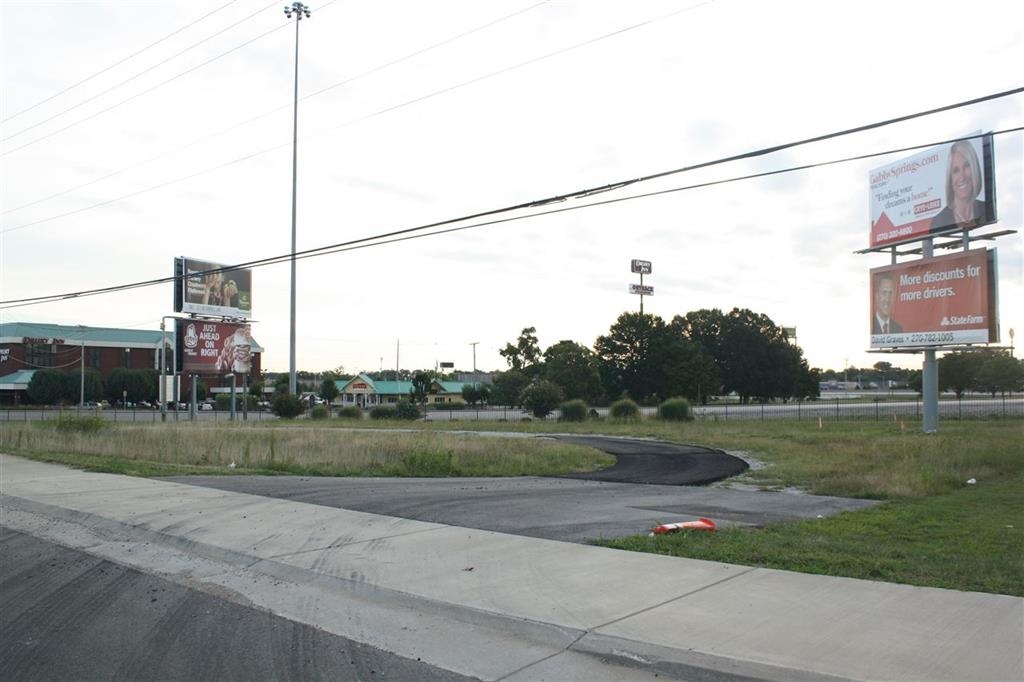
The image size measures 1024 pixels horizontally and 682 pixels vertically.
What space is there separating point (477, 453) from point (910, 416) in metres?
38.5

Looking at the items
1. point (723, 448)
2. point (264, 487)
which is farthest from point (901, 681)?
point (723, 448)

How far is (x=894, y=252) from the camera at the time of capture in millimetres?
34938

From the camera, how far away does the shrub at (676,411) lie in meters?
48.4

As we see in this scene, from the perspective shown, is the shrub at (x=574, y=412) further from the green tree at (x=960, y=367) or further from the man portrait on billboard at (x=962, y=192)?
the green tree at (x=960, y=367)

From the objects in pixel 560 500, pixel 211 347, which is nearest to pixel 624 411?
pixel 211 347

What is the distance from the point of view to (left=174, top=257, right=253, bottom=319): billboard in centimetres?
4949

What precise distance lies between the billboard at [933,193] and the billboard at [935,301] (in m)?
1.34

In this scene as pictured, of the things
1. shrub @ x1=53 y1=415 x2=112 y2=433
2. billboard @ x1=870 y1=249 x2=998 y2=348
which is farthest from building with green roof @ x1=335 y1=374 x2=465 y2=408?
shrub @ x1=53 y1=415 x2=112 y2=433

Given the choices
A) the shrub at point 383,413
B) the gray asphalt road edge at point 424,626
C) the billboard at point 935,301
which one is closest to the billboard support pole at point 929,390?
the billboard at point 935,301

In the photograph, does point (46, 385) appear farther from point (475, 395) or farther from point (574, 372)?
point (574, 372)

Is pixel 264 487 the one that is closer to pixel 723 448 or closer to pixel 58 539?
pixel 58 539

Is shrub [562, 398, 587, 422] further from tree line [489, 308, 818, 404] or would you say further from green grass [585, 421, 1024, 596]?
green grass [585, 421, 1024, 596]

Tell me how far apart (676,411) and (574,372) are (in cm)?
2570

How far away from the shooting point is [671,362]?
3578 inches
